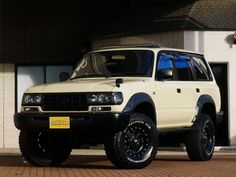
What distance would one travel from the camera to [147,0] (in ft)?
68.2

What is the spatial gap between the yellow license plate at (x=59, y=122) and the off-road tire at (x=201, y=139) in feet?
9.98

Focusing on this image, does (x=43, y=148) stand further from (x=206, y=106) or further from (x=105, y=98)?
(x=206, y=106)

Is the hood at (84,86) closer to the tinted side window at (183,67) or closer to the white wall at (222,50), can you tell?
the tinted side window at (183,67)

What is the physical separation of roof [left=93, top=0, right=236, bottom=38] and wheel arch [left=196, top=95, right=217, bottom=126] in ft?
16.7

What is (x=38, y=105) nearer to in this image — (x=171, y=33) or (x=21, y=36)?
(x=171, y=33)

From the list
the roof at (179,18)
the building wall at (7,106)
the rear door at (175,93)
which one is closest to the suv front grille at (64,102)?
the rear door at (175,93)

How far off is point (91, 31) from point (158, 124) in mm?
10524

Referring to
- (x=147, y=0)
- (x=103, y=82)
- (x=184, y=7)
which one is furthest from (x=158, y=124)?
(x=147, y=0)

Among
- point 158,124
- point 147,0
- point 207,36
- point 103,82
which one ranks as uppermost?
point 147,0

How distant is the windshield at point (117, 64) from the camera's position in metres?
11.3

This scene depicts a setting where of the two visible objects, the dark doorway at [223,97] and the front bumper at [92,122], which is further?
the dark doorway at [223,97]

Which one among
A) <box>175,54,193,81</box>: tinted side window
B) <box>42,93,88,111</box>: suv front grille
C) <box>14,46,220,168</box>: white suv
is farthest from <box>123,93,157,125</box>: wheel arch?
<box>175,54,193,81</box>: tinted side window

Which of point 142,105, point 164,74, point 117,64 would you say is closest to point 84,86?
point 142,105

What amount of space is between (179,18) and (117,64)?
7198mm
